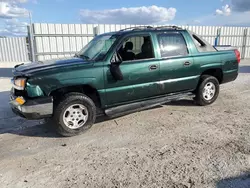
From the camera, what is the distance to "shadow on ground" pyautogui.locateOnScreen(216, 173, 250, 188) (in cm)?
264

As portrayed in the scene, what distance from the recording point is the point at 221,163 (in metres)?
3.11

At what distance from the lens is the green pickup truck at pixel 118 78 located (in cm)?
385

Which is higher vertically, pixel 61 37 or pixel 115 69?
pixel 61 37

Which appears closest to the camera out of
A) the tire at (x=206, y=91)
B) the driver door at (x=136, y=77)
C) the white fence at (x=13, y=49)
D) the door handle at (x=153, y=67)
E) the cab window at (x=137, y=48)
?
the driver door at (x=136, y=77)

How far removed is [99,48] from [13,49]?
15.9 metres

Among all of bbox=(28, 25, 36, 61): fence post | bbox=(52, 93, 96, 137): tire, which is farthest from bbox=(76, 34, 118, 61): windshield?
bbox=(28, 25, 36, 61): fence post

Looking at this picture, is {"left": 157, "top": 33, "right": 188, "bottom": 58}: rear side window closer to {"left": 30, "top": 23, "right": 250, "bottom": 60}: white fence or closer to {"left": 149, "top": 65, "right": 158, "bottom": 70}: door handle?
{"left": 149, "top": 65, "right": 158, "bottom": 70}: door handle

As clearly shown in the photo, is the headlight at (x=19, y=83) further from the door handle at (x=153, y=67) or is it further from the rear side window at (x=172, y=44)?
the rear side window at (x=172, y=44)

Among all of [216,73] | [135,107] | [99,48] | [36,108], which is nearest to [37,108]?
[36,108]

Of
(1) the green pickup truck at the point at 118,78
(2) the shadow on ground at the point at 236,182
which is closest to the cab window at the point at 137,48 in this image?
(1) the green pickup truck at the point at 118,78

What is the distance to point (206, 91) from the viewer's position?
5.75 m

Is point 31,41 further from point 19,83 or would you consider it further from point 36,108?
point 36,108

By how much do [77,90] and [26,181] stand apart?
1.87 meters

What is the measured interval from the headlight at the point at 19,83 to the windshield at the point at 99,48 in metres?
1.34
